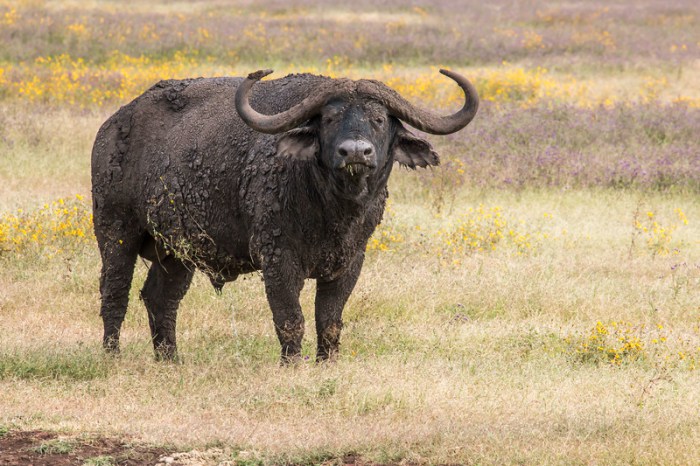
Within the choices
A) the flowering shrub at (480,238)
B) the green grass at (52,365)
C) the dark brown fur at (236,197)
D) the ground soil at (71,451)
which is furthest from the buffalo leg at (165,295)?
the flowering shrub at (480,238)

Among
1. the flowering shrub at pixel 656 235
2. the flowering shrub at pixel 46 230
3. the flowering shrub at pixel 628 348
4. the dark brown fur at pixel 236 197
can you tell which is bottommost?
the flowering shrub at pixel 628 348

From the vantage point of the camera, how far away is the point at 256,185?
711 centimetres

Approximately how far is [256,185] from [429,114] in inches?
51.3

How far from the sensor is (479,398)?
6.63 metres

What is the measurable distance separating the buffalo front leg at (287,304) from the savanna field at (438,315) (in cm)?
18

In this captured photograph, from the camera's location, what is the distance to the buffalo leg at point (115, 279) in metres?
8.36

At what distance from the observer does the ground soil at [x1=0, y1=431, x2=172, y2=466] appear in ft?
18.2

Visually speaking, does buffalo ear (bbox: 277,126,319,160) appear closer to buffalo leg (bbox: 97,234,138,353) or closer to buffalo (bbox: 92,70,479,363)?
buffalo (bbox: 92,70,479,363)

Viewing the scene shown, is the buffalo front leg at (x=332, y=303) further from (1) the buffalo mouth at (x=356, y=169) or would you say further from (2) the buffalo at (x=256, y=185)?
(1) the buffalo mouth at (x=356, y=169)

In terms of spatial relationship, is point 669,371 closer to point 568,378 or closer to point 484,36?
point 568,378

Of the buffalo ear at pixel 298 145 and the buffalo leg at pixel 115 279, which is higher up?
the buffalo ear at pixel 298 145

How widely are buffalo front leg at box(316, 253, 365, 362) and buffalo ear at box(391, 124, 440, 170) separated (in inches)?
31.8

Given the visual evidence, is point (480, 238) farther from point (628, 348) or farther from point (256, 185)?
point (256, 185)

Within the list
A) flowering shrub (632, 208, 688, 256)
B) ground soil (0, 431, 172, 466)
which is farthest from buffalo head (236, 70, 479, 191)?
flowering shrub (632, 208, 688, 256)
